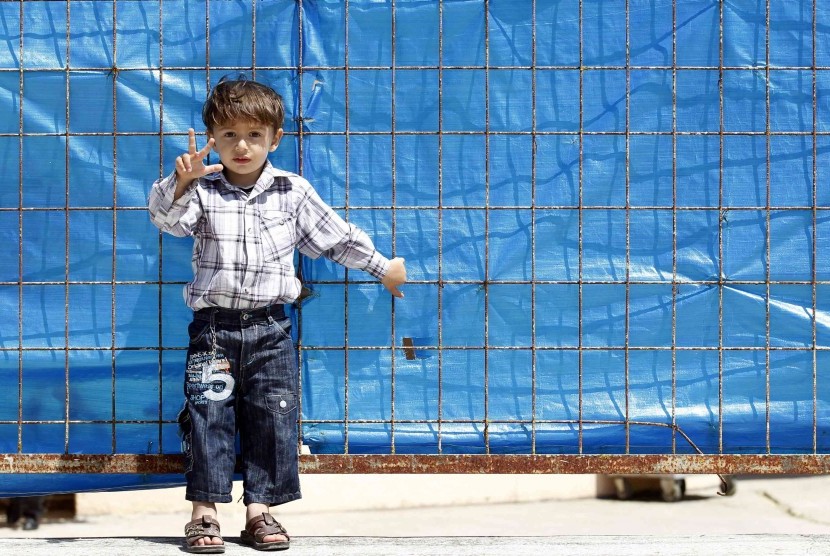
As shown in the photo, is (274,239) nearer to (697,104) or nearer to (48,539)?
(48,539)

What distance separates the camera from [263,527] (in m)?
3.69

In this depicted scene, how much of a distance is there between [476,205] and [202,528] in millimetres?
1524

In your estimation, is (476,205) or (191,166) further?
(476,205)

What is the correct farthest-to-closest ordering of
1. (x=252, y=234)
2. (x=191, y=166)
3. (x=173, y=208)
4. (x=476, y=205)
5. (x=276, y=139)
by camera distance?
(x=476, y=205) → (x=276, y=139) → (x=252, y=234) → (x=173, y=208) → (x=191, y=166)

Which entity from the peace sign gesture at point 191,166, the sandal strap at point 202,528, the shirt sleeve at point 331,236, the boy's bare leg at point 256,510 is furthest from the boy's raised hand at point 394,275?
the sandal strap at point 202,528

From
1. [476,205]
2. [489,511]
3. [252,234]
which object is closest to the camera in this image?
[252,234]

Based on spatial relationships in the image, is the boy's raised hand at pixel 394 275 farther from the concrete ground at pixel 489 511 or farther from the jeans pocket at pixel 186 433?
the concrete ground at pixel 489 511

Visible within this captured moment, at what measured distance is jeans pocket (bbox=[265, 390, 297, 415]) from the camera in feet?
12.1

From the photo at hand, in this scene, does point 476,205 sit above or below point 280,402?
above

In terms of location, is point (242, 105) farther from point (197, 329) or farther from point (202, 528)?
point (202, 528)

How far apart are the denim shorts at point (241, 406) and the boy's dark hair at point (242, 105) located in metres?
0.66

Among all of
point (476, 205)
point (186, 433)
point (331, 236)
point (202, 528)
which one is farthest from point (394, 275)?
point (202, 528)

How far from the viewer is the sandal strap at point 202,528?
3.62 meters

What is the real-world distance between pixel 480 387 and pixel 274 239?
979 mm
